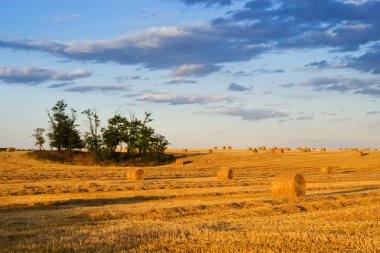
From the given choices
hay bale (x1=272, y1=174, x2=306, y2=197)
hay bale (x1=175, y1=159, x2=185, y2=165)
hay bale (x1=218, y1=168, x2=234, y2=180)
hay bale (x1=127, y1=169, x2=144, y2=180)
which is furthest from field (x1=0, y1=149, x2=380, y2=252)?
hay bale (x1=175, y1=159, x2=185, y2=165)

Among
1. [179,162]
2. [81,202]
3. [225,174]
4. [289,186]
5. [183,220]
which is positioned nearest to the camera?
[183,220]

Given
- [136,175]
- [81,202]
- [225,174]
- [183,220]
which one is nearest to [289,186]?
[81,202]

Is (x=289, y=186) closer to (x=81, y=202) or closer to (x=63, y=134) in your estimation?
(x=81, y=202)

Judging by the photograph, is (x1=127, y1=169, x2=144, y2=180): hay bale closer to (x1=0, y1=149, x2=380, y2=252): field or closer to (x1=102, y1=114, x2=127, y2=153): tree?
(x1=0, y1=149, x2=380, y2=252): field

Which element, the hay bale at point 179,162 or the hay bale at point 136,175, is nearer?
the hay bale at point 136,175

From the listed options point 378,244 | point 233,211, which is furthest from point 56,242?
point 233,211

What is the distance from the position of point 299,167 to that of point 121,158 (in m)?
24.0

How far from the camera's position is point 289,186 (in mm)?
Answer: 26516

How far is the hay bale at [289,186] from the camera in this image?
26.4m

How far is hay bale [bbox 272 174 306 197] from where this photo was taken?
26.4 metres

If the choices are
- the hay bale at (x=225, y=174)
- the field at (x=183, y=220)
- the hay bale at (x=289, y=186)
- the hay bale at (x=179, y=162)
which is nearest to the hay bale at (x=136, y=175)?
the hay bale at (x=225, y=174)

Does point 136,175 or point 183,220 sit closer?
point 183,220

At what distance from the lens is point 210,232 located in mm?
11500

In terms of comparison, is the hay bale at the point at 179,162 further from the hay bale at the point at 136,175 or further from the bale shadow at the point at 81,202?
the bale shadow at the point at 81,202
